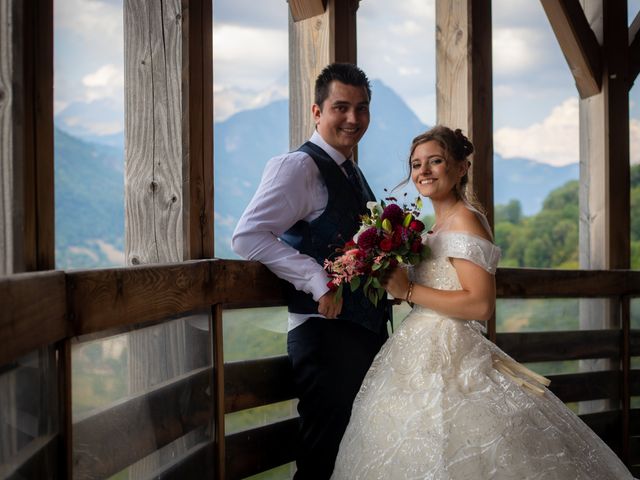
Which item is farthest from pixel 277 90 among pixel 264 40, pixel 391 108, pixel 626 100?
pixel 626 100

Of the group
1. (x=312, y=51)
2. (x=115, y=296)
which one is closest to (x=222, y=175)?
(x=312, y=51)

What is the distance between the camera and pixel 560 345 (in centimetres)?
450

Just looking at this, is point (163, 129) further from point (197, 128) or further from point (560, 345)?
point (560, 345)

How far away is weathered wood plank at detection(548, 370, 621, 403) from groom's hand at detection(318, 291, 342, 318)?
6.98ft

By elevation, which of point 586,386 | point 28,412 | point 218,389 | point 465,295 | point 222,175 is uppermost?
point 222,175

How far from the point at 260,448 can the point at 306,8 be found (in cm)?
191

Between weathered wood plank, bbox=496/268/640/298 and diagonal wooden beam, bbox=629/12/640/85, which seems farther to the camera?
diagonal wooden beam, bbox=629/12/640/85

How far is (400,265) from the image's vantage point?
2.82 metres

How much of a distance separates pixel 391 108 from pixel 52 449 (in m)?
23.7

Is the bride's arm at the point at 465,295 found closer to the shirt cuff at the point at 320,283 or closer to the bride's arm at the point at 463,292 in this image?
the bride's arm at the point at 463,292

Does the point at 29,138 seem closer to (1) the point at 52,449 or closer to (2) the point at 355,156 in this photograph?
(1) the point at 52,449

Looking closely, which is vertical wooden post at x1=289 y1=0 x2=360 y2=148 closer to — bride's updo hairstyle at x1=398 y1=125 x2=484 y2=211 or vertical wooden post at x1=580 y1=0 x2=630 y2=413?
bride's updo hairstyle at x1=398 y1=125 x2=484 y2=211

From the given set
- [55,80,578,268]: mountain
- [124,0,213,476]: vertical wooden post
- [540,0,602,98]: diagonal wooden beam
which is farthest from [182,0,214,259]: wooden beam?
[55,80,578,268]: mountain

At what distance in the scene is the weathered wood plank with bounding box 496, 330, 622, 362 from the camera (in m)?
4.30
